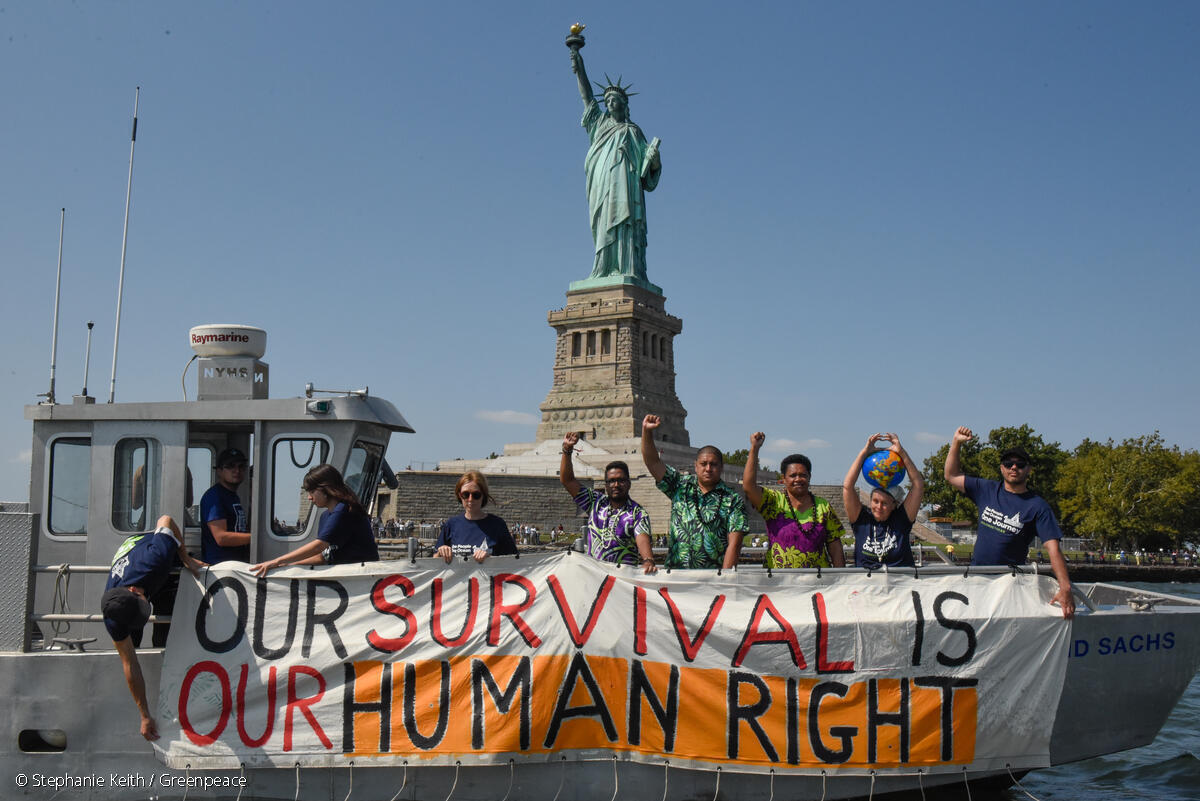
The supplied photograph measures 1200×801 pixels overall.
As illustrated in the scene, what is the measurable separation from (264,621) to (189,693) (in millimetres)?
748

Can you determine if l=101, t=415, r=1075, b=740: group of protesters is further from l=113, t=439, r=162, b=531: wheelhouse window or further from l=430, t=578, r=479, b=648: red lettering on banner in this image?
l=113, t=439, r=162, b=531: wheelhouse window

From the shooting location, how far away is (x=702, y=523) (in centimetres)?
823

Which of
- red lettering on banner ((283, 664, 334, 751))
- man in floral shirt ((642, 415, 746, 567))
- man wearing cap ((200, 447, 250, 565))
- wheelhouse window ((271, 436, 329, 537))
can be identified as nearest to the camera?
red lettering on banner ((283, 664, 334, 751))

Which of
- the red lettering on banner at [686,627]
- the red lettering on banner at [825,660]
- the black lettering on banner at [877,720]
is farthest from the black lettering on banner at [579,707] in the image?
the black lettering on banner at [877,720]

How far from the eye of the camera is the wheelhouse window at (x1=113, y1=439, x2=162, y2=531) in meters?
8.66

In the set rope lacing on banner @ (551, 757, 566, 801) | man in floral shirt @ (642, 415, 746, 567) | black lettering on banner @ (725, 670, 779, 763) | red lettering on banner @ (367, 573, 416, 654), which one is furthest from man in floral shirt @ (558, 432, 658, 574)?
rope lacing on banner @ (551, 757, 566, 801)

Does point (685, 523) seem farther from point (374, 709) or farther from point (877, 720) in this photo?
point (374, 709)

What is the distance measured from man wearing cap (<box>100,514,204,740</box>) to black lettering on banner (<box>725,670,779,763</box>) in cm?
407

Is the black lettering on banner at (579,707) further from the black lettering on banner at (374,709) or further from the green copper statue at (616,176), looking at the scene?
the green copper statue at (616,176)

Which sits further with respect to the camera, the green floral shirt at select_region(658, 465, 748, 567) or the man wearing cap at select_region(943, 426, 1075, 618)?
the green floral shirt at select_region(658, 465, 748, 567)

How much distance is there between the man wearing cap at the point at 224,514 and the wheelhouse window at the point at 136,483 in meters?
0.53

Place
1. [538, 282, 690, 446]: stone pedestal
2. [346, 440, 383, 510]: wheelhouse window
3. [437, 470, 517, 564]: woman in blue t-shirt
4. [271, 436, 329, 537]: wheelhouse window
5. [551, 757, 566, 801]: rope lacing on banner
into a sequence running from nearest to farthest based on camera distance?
[551, 757, 566, 801]: rope lacing on banner
[437, 470, 517, 564]: woman in blue t-shirt
[271, 436, 329, 537]: wheelhouse window
[346, 440, 383, 510]: wheelhouse window
[538, 282, 690, 446]: stone pedestal

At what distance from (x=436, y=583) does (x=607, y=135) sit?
223 feet

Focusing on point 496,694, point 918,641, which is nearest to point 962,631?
point 918,641
